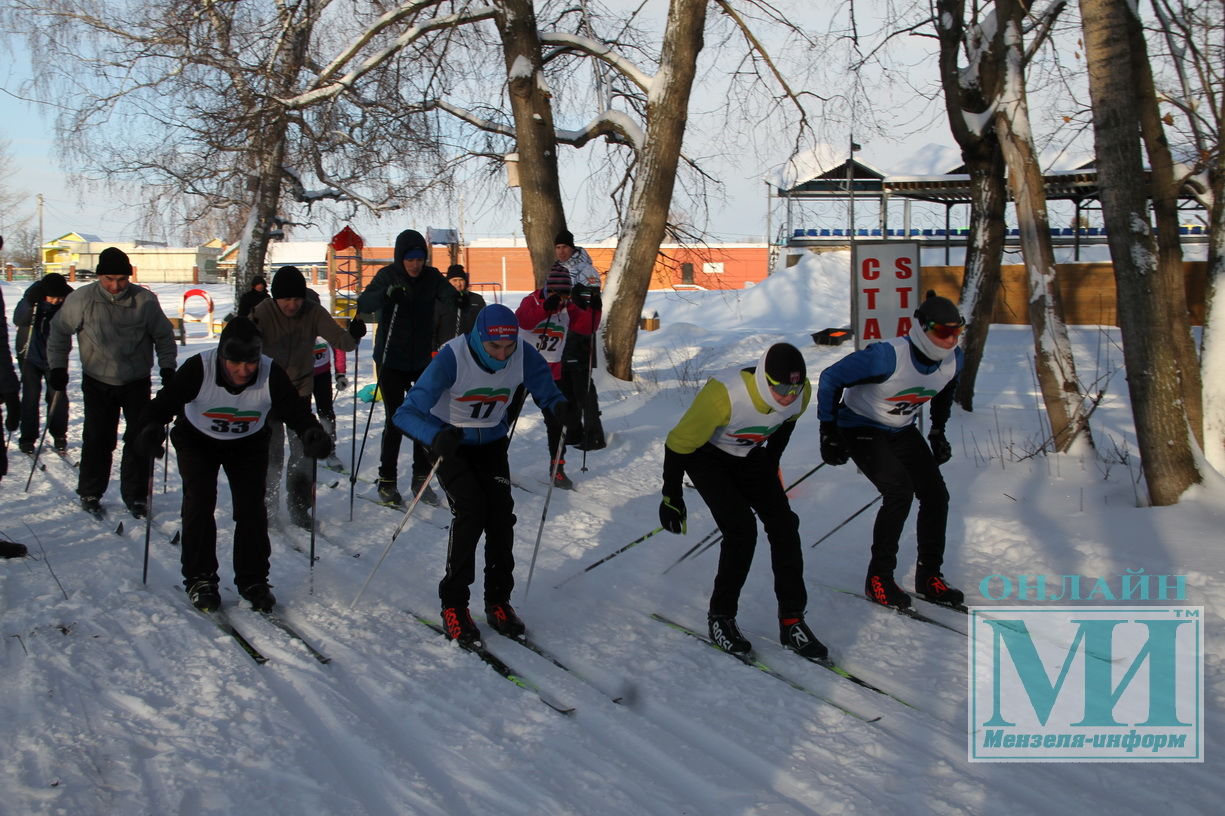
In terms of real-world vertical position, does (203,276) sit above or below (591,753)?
above

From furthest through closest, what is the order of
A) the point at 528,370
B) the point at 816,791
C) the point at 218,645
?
the point at 528,370
the point at 218,645
the point at 816,791

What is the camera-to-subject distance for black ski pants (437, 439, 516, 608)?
16.9 feet

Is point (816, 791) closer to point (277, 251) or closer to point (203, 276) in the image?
point (277, 251)

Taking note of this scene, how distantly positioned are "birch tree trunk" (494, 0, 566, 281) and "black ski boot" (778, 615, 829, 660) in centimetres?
893

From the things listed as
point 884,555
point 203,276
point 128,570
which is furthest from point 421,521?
point 203,276

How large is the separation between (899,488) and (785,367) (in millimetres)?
1393

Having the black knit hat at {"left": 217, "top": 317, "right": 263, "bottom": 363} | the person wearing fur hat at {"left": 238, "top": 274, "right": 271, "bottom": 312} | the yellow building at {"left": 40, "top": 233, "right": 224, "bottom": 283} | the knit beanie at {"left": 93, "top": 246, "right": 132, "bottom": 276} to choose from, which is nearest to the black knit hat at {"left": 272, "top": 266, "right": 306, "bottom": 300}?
the person wearing fur hat at {"left": 238, "top": 274, "right": 271, "bottom": 312}

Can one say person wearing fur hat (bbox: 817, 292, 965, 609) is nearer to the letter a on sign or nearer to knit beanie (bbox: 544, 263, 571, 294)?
the letter a on sign

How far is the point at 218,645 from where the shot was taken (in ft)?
16.2

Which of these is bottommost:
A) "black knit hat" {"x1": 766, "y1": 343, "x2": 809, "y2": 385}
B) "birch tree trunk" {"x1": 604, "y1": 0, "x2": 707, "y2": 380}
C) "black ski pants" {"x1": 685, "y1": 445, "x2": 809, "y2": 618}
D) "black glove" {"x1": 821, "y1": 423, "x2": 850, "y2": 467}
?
"black ski pants" {"x1": 685, "y1": 445, "x2": 809, "y2": 618}

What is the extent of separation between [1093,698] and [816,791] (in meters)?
1.74

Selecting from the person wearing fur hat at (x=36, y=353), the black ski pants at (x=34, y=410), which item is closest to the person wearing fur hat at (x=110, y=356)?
the person wearing fur hat at (x=36, y=353)

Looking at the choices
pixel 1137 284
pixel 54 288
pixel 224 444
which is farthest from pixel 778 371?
pixel 54 288

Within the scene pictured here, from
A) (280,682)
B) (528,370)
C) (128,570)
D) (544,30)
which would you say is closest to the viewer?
(280,682)
